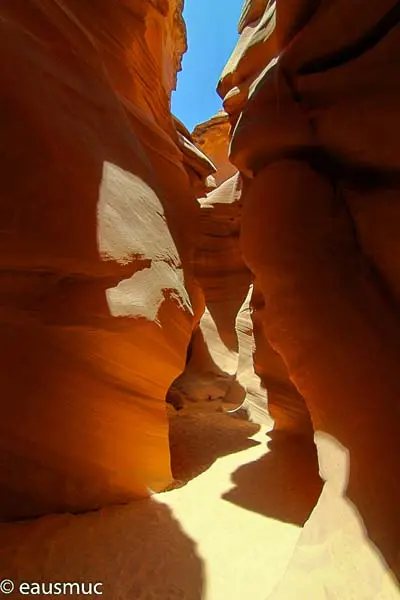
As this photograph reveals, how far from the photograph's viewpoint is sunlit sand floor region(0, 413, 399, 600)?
195cm

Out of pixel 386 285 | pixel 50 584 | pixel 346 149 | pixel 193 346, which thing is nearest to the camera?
pixel 50 584

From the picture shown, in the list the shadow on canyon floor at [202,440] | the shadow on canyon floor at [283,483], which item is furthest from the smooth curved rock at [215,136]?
the shadow on canyon floor at [283,483]

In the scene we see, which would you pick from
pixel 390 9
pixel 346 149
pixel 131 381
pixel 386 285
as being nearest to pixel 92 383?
pixel 131 381

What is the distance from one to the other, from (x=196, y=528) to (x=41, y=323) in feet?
7.38

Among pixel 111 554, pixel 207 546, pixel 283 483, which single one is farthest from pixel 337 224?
pixel 111 554

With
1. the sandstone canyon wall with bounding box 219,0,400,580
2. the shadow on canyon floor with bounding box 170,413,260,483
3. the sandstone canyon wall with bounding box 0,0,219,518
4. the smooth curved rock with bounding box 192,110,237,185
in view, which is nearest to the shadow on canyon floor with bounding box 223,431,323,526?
the shadow on canyon floor with bounding box 170,413,260,483

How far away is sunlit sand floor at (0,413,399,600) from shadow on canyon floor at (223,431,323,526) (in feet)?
0.03

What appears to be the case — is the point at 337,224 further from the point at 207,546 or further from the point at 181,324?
the point at 207,546

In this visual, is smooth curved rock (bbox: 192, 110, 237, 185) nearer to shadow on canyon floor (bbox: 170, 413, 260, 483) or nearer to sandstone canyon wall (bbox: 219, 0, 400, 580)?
shadow on canyon floor (bbox: 170, 413, 260, 483)

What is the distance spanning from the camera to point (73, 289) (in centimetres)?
344

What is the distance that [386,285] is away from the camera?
9.00ft

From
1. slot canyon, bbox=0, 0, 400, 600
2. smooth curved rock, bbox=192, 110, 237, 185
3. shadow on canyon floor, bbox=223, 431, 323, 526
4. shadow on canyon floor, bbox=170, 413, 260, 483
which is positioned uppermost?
smooth curved rock, bbox=192, 110, 237, 185

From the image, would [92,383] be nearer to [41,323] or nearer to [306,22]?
[41,323]

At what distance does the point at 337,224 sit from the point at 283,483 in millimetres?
2585
